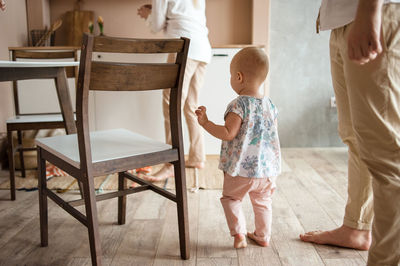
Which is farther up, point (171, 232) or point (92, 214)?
point (92, 214)

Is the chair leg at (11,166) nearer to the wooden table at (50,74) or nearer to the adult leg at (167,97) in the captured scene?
the wooden table at (50,74)

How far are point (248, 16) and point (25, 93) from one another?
2.00 meters

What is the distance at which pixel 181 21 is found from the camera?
235 cm

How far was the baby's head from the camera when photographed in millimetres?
1438

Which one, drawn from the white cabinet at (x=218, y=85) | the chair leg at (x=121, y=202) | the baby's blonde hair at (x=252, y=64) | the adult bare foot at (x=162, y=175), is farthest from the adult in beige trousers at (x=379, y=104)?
the white cabinet at (x=218, y=85)

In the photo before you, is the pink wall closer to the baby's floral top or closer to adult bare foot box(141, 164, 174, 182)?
adult bare foot box(141, 164, 174, 182)

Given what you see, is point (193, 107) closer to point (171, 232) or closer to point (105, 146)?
point (171, 232)

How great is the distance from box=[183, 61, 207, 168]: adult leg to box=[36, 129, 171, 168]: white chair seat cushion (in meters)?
1.10

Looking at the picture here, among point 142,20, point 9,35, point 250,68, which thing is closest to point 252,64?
point 250,68

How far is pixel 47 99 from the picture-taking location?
3070 millimetres

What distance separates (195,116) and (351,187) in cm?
141

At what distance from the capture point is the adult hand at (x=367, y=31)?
36.8 inches

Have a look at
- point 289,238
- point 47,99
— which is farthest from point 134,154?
point 47,99

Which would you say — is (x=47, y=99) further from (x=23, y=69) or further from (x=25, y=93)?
(x=23, y=69)
